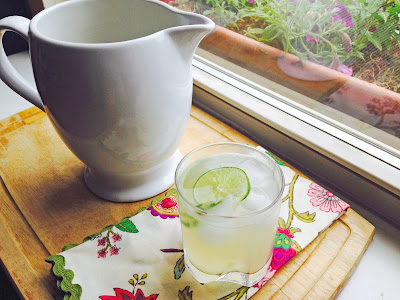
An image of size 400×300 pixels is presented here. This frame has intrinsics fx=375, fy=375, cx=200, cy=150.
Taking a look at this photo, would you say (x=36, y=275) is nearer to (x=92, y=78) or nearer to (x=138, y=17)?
(x=92, y=78)

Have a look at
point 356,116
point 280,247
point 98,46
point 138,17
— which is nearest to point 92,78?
point 98,46

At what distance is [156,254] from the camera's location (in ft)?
1.31

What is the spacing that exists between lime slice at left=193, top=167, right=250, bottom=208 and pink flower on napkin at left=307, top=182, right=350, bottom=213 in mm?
139

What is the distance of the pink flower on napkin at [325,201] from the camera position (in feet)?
1.45

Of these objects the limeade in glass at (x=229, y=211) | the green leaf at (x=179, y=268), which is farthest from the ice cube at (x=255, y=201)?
the green leaf at (x=179, y=268)

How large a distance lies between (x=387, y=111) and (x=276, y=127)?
0.15 m

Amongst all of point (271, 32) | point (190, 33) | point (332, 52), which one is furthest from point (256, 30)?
point (190, 33)

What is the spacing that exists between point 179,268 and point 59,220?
166 millimetres

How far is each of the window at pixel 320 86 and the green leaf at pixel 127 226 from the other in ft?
0.85

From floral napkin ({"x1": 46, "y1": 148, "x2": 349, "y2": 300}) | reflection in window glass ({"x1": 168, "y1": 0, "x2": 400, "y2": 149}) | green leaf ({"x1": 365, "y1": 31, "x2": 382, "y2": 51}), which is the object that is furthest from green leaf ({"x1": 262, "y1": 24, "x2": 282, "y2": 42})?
floral napkin ({"x1": 46, "y1": 148, "x2": 349, "y2": 300})

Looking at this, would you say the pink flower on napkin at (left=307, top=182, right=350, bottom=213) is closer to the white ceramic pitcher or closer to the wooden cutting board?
the wooden cutting board

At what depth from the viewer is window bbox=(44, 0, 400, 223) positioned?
477mm

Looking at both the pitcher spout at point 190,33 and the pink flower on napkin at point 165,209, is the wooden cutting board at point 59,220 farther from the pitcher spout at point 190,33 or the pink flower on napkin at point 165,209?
the pitcher spout at point 190,33

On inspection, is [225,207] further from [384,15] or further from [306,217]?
[384,15]
